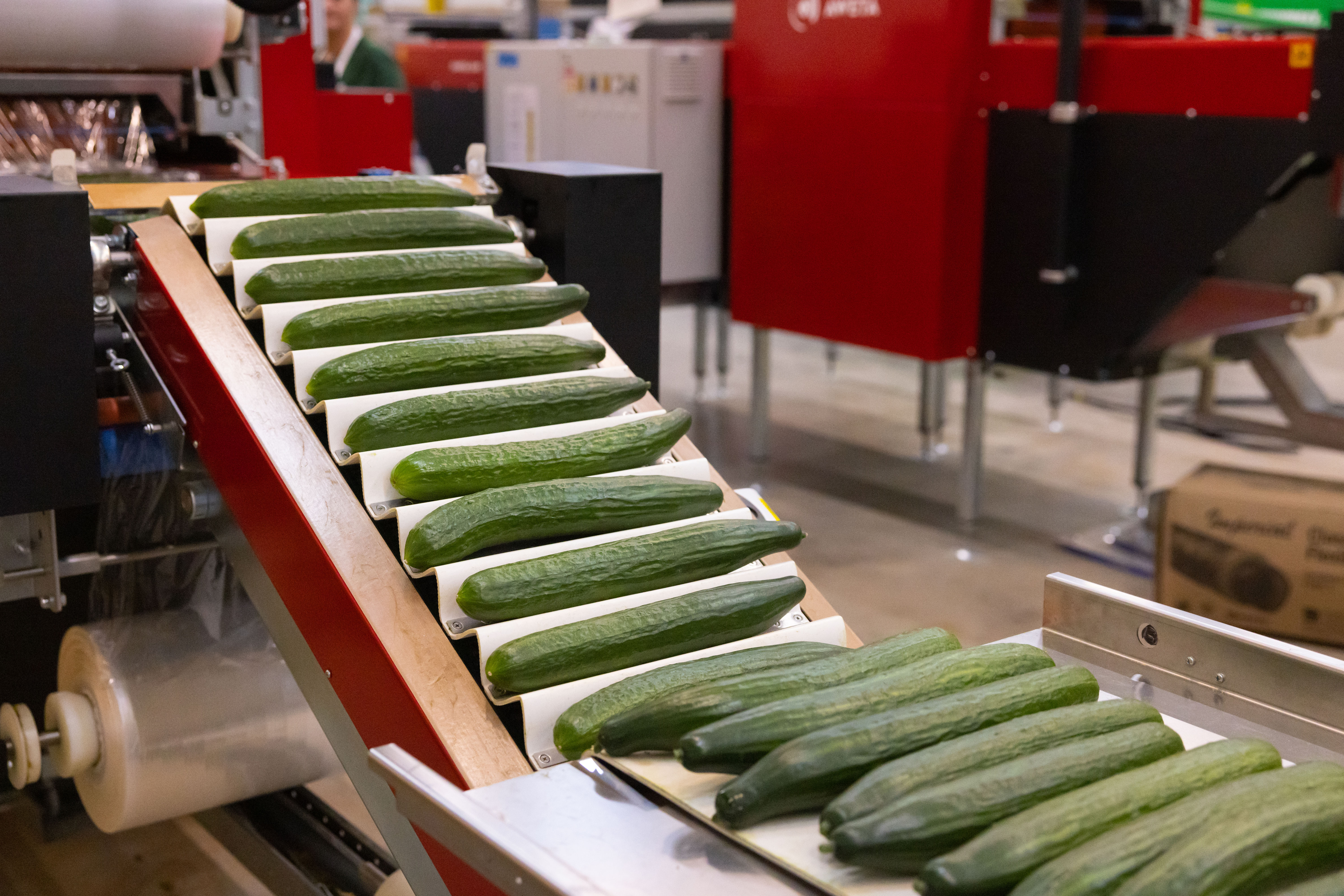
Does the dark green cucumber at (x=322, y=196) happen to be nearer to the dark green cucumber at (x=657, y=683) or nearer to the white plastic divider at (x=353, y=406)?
the white plastic divider at (x=353, y=406)

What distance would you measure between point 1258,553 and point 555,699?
270cm

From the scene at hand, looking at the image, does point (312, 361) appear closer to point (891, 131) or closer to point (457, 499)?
point (457, 499)

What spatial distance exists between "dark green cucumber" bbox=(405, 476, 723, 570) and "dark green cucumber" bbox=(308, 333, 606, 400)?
4.0 inches

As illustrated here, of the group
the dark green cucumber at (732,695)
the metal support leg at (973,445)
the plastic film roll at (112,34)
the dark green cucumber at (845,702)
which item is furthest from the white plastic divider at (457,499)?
the metal support leg at (973,445)

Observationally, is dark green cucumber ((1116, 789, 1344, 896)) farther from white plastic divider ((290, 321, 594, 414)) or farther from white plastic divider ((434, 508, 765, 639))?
white plastic divider ((290, 321, 594, 414))

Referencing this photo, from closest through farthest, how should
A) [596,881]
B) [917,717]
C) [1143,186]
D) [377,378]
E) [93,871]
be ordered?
[596,881], [917,717], [377,378], [93,871], [1143,186]

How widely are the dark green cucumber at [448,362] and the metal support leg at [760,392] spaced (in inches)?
118

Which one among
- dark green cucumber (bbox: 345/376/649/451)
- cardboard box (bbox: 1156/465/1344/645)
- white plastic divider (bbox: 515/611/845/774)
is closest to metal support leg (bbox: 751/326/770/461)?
cardboard box (bbox: 1156/465/1344/645)

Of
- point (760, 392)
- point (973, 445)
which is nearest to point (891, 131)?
point (973, 445)

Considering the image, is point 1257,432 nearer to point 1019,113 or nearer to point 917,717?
point 1019,113

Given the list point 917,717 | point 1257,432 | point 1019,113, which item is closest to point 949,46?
point 1019,113

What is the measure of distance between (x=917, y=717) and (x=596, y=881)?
341mm

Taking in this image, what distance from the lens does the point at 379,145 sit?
3.73 meters

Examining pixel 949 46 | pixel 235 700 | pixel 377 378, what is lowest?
pixel 235 700
